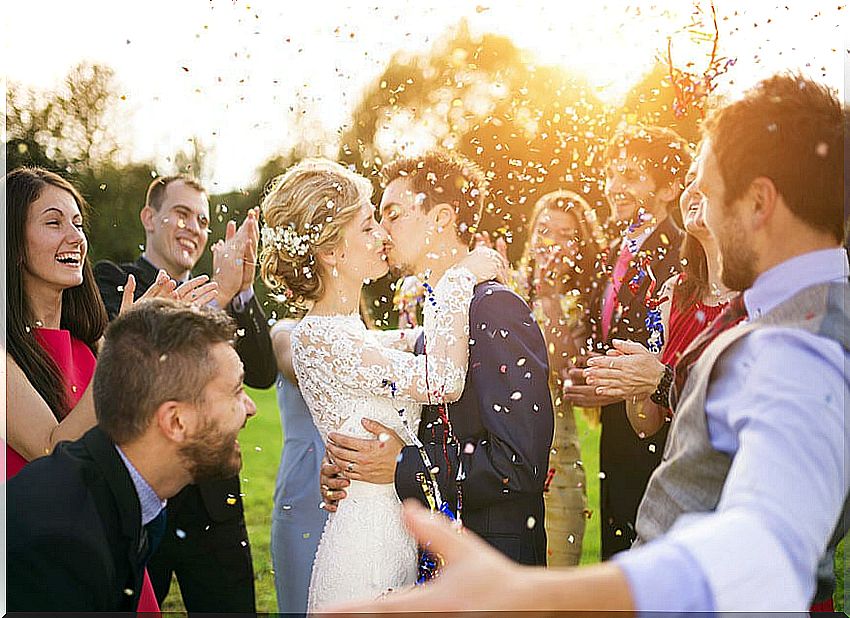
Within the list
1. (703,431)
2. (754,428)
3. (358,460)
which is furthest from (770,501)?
(358,460)

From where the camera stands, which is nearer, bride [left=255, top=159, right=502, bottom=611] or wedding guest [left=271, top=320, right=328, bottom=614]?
bride [left=255, top=159, right=502, bottom=611]

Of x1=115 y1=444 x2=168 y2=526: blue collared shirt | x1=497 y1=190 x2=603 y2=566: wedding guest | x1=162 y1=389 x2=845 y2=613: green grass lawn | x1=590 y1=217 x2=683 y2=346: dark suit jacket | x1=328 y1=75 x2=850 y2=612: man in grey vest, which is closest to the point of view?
x1=328 y1=75 x2=850 y2=612: man in grey vest

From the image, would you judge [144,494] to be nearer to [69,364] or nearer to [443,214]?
[69,364]

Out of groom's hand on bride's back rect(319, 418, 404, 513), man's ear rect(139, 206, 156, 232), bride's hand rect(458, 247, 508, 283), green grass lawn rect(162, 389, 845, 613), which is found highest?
man's ear rect(139, 206, 156, 232)

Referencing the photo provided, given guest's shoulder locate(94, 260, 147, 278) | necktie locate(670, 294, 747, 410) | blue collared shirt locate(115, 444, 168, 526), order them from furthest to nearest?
guest's shoulder locate(94, 260, 147, 278)
blue collared shirt locate(115, 444, 168, 526)
necktie locate(670, 294, 747, 410)

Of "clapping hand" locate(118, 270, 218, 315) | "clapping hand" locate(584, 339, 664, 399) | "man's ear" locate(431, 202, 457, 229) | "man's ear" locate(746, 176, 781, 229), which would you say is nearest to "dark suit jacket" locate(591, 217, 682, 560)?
"clapping hand" locate(584, 339, 664, 399)

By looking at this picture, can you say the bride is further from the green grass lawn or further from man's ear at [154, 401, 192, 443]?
man's ear at [154, 401, 192, 443]

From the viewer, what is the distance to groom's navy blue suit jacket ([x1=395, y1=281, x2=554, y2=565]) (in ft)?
9.86

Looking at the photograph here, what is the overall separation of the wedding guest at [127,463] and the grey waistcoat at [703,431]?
125 centimetres

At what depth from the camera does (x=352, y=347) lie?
3113 millimetres

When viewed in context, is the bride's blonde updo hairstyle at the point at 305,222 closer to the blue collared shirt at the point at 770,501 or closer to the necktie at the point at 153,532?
the necktie at the point at 153,532

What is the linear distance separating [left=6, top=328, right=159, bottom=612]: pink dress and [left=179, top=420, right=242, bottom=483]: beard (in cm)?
68

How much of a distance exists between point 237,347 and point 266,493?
4.53 m

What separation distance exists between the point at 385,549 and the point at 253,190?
5.87 ft
